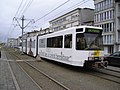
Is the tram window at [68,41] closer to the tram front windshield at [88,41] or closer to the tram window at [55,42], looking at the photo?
the tram front windshield at [88,41]

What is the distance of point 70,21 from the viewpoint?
2926 inches

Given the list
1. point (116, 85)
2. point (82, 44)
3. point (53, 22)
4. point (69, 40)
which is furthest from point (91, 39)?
point (53, 22)

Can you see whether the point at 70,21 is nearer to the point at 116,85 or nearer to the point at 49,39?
the point at 49,39

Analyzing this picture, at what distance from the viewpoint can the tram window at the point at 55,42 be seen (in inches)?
713

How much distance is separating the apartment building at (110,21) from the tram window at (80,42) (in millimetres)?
35752

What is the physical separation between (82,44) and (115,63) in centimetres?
661

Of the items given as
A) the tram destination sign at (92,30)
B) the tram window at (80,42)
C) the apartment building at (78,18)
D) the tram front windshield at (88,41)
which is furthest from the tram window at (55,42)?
the apartment building at (78,18)

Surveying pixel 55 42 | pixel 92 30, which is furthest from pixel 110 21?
pixel 92 30

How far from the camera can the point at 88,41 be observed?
1462 cm

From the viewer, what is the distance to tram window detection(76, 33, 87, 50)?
14508 millimetres

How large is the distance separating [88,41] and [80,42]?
550 millimetres

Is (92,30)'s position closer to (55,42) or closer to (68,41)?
(68,41)

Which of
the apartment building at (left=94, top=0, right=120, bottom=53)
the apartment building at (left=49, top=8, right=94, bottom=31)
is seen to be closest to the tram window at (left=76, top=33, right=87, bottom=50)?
the apartment building at (left=94, top=0, right=120, bottom=53)

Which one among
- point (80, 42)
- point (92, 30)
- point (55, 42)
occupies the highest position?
point (92, 30)
